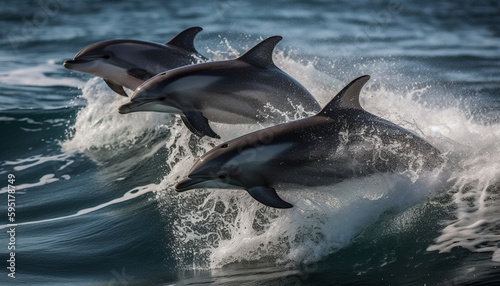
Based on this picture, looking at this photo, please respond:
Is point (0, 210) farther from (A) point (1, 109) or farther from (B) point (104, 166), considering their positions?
(A) point (1, 109)

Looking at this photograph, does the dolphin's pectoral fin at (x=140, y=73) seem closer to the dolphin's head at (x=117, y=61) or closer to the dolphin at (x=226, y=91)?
the dolphin's head at (x=117, y=61)

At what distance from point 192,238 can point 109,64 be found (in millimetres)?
3394

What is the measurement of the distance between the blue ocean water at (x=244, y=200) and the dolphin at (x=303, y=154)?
24cm

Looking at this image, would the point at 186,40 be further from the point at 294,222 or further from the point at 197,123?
the point at 294,222

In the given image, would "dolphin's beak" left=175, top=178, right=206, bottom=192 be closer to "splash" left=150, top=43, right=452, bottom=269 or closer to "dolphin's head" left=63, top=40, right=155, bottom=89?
"splash" left=150, top=43, right=452, bottom=269

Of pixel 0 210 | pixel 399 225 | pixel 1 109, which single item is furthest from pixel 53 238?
pixel 1 109

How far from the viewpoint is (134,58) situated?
1089 centimetres

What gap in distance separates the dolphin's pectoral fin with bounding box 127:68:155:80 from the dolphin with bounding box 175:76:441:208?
10.9ft

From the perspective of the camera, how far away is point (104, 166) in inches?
464

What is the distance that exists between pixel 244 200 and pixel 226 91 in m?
1.48

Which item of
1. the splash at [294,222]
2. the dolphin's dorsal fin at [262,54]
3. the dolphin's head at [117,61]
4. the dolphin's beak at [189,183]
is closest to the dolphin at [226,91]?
the dolphin's dorsal fin at [262,54]

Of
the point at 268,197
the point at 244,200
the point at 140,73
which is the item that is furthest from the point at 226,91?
the point at 268,197

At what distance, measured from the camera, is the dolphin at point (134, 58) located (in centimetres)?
1073

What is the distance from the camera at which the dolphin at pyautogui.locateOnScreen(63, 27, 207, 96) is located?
10.7 meters
